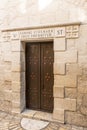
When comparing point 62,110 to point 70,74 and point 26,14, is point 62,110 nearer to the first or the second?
point 70,74

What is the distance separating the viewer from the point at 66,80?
3.61 metres

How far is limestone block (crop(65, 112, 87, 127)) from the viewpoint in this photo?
3.50m

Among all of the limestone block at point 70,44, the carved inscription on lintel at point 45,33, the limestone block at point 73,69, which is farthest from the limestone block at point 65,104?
the carved inscription on lintel at point 45,33

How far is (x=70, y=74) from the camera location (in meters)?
3.56

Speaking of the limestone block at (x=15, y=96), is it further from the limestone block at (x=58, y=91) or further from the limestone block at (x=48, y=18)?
the limestone block at (x=48, y=18)

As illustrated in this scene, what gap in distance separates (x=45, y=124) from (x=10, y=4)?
3.29 m

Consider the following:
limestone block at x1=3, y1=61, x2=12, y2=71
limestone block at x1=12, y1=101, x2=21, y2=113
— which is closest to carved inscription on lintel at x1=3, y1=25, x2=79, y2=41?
limestone block at x1=3, y1=61, x2=12, y2=71

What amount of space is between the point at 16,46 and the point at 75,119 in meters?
2.42

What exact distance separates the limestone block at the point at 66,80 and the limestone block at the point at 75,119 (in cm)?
71

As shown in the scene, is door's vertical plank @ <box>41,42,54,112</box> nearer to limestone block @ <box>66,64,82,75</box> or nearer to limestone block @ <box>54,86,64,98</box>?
limestone block @ <box>54,86,64,98</box>

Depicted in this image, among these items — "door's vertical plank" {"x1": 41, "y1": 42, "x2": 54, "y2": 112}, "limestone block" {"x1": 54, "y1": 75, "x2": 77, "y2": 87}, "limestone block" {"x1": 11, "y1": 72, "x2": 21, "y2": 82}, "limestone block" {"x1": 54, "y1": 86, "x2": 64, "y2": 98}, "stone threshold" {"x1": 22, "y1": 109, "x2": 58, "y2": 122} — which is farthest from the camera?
"limestone block" {"x1": 11, "y1": 72, "x2": 21, "y2": 82}

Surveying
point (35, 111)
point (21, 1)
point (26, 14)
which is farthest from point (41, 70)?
point (21, 1)

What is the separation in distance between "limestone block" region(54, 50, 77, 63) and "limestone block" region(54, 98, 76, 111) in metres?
0.94

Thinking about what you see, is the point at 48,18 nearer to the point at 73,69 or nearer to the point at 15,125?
the point at 73,69
